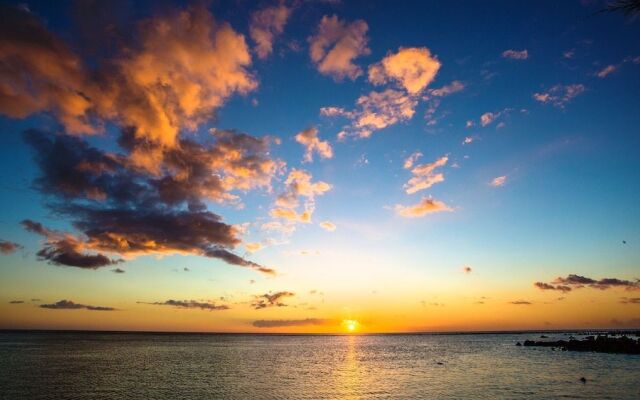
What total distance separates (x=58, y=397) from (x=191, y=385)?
1501cm

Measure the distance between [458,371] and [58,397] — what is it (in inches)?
2252

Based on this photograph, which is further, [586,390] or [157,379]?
[157,379]

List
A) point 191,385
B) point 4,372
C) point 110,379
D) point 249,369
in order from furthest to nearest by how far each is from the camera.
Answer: point 249,369 → point 4,372 → point 110,379 → point 191,385

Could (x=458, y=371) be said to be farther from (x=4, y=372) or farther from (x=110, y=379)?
(x=4, y=372)

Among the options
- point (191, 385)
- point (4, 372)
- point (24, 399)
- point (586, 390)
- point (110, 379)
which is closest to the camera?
point (24, 399)

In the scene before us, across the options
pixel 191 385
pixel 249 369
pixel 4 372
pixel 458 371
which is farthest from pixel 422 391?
pixel 4 372

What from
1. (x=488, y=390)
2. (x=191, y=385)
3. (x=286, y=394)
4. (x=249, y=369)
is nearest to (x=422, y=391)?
(x=488, y=390)

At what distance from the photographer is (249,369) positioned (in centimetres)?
7031

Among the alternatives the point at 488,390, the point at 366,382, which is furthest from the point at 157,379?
the point at 488,390

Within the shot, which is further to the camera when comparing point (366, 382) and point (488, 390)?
point (366, 382)

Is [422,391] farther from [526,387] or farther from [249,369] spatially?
[249,369]

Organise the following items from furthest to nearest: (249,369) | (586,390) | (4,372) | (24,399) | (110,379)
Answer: (249,369) < (4,372) < (110,379) < (586,390) < (24,399)

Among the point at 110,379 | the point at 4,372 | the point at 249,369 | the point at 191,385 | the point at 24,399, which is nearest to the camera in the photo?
the point at 24,399

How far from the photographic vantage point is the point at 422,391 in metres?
45.3
